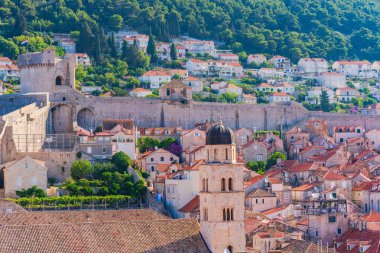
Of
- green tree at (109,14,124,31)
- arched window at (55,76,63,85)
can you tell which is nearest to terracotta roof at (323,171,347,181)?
arched window at (55,76,63,85)

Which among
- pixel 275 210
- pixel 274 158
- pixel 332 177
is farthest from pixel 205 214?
pixel 274 158

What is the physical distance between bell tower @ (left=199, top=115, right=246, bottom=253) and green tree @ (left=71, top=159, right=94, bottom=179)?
68.2 ft

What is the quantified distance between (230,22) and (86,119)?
1989 inches

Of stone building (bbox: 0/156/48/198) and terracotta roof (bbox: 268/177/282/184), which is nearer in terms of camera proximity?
stone building (bbox: 0/156/48/198)

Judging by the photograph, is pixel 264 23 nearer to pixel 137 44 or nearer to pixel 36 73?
pixel 137 44

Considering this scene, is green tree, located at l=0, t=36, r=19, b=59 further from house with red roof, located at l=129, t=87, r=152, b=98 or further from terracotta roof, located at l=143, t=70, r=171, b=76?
house with red roof, located at l=129, t=87, r=152, b=98

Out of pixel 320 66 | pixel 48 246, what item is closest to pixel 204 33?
pixel 320 66

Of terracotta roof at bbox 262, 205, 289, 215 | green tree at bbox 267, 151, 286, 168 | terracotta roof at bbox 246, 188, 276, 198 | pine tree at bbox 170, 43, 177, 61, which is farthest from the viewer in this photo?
pine tree at bbox 170, 43, 177, 61

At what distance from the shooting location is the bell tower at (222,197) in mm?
44062

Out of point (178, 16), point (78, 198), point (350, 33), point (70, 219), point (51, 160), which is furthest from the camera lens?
point (350, 33)

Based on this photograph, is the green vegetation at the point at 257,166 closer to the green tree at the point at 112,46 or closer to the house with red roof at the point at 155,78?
the house with red roof at the point at 155,78

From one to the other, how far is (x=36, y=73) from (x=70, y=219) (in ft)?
76.3

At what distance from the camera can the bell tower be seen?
1735 inches

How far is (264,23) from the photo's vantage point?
415ft
